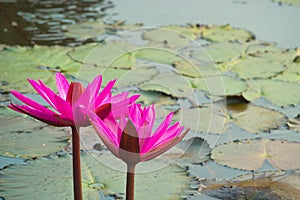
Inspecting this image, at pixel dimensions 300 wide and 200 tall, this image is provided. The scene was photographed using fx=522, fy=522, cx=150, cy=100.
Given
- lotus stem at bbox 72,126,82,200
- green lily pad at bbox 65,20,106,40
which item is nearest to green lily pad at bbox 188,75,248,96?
green lily pad at bbox 65,20,106,40

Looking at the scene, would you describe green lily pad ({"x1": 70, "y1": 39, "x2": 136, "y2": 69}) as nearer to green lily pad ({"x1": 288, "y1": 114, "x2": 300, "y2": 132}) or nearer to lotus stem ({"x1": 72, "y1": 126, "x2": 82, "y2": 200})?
green lily pad ({"x1": 288, "y1": 114, "x2": 300, "y2": 132})

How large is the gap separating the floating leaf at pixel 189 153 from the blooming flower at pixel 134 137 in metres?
0.66

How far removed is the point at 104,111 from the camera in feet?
2.55

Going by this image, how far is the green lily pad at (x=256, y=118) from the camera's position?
1.64 meters

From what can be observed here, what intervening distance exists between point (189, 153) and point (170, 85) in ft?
1.61

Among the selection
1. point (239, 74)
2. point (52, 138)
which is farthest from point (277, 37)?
point (52, 138)

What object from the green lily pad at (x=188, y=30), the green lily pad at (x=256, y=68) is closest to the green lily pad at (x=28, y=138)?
the green lily pad at (x=256, y=68)

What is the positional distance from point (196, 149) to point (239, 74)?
63 cm

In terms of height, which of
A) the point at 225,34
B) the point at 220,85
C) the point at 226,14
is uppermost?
the point at 226,14

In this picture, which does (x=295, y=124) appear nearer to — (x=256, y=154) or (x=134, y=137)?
(x=256, y=154)

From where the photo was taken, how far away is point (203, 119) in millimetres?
1681

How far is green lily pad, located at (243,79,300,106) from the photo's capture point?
1823 millimetres

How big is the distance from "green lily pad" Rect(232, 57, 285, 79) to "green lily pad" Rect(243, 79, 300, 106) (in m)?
0.06

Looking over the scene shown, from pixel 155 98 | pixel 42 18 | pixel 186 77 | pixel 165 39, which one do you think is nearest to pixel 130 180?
pixel 155 98
